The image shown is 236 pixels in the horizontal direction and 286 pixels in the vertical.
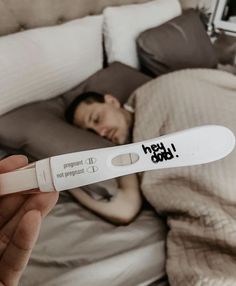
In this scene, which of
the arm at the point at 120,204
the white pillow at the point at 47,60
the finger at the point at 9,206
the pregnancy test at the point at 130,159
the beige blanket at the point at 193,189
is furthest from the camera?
the white pillow at the point at 47,60

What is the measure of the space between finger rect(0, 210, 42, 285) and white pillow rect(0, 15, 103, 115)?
58 centimetres

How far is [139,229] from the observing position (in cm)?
86

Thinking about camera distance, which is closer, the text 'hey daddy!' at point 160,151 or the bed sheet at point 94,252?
the text 'hey daddy!' at point 160,151

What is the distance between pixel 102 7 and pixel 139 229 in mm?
909

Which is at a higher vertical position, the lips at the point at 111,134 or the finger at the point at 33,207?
the finger at the point at 33,207

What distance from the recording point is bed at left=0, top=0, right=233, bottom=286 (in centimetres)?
77

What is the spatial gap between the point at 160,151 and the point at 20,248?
0.75 feet

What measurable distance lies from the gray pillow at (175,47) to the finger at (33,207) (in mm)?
1025

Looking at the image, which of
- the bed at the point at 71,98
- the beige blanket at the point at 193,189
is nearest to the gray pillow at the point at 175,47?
the bed at the point at 71,98

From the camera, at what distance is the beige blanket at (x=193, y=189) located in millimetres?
734

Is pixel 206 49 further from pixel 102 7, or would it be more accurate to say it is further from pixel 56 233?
pixel 56 233

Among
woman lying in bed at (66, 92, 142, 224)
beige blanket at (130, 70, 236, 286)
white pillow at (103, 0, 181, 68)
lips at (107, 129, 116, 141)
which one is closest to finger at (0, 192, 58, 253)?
beige blanket at (130, 70, 236, 286)

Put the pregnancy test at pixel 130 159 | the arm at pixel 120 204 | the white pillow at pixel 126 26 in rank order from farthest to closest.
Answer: the white pillow at pixel 126 26, the arm at pixel 120 204, the pregnancy test at pixel 130 159

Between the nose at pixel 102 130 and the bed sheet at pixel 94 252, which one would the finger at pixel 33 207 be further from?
the nose at pixel 102 130
